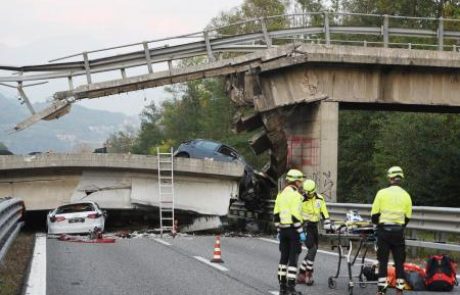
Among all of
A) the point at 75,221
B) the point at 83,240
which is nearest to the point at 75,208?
the point at 75,221

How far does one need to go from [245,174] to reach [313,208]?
16026 mm

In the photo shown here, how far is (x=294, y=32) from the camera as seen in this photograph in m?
23.7

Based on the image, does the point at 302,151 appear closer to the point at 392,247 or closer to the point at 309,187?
the point at 309,187

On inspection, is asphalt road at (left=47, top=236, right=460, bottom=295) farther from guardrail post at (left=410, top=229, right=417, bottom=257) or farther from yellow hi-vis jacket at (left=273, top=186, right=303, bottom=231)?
guardrail post at (left=410, top=229, right=417, bottom=257)

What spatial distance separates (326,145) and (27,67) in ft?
30.9

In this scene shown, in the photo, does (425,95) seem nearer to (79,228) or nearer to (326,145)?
(326,145)

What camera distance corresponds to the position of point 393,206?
9.92 metres

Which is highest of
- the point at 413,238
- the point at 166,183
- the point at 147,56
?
the point at 147,56

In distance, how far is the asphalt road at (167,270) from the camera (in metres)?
10.7

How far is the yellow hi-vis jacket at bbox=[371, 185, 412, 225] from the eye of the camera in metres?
9.91

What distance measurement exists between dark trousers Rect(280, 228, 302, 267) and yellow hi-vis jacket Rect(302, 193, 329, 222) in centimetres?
141

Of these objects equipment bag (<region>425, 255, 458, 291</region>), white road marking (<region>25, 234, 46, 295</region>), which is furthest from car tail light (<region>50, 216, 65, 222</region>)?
equipment bag (<region>425, 255, 458, 291</region>)

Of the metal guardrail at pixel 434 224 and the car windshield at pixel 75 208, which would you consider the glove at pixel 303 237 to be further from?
the car windshield at pixel 75 208

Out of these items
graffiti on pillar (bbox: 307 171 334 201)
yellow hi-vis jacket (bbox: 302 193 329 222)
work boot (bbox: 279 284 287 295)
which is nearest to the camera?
work boot (bbox: 279 284 287 295)
